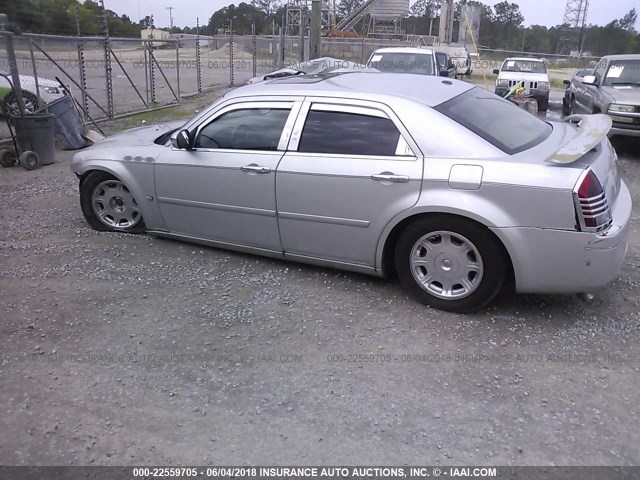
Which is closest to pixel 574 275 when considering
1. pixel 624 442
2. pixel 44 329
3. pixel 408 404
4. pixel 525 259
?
pixel 525 259

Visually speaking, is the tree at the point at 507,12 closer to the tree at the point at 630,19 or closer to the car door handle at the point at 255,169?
the tree at the point at 630,19

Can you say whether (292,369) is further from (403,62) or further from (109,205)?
(403,62)

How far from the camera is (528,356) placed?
3.62 metres

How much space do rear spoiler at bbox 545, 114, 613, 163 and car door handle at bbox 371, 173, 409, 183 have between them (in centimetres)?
95

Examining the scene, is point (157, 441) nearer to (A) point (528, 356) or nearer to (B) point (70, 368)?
(B) point (70, 368)

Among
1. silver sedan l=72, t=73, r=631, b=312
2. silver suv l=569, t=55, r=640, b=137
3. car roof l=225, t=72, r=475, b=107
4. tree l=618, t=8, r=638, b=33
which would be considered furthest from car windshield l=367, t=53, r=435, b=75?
tree l=618, t=8, r=638, b=33

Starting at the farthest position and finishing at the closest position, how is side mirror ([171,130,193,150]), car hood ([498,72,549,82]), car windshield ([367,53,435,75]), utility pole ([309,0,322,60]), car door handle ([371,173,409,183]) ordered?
1. car hood ([498,72,549,82])
2. utility pole ([309,0,322,60])
3. car windshield ([367,53,435,75])
4. side mirror ([171,130,193,150])
5. car door handle ([371,173,409,183])

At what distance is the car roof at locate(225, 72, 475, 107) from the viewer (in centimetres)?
437

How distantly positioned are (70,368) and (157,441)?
968 mm

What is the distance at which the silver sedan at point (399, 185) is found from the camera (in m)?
3.73

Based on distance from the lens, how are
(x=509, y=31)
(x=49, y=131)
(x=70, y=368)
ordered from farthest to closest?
(x=509, y=31) < (x=49, y=131) < (x=70, y=368)

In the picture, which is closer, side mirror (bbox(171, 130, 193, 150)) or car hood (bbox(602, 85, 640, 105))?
side mirror (bbox(171, 130, 193, 150))

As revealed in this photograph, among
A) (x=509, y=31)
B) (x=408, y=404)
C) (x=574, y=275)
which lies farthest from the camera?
(x=509, y=31)

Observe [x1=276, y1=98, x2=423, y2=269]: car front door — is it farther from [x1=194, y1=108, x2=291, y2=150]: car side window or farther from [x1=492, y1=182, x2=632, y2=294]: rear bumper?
[x1=492, y1=182, x2=632, y2=294]: rear bumper
